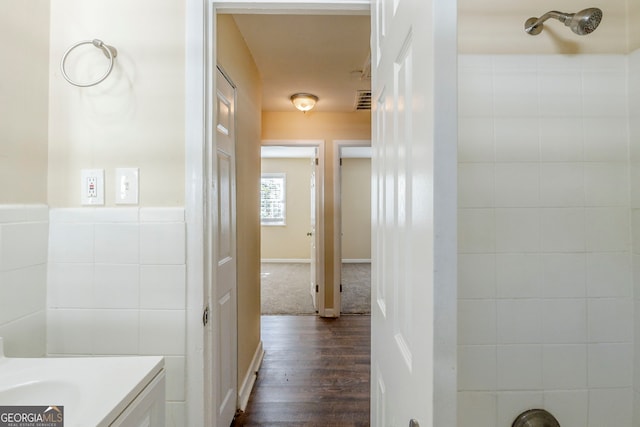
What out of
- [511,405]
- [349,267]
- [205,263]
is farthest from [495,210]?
[349,267]

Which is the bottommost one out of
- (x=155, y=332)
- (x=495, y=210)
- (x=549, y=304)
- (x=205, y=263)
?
(x=155, y=332)

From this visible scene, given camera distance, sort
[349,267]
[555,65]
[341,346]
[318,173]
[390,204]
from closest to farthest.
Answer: [390,204] → [555,65] → [341,346] → [318,173] → [349,267]

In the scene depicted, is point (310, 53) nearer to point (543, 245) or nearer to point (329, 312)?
point (543, 245)

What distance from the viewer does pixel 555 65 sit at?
0.98 m

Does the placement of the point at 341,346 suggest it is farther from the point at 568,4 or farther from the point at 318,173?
the point at 568,4

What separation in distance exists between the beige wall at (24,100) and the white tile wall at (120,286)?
0.48 ft

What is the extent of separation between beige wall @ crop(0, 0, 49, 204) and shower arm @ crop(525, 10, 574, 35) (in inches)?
66.2

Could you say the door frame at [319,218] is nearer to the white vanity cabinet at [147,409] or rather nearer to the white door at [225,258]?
the white door at [225,258]

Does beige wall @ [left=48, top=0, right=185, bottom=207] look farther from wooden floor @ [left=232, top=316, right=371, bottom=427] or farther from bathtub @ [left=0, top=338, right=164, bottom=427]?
wooden floor @ [left=232, top=316, right=371, bottom=427]

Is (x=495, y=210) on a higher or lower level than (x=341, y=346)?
higher

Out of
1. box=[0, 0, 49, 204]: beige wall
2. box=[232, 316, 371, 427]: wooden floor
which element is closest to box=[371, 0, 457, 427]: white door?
box=[0, 0, 49, 204]: beige wall

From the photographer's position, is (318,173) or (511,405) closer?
(511,405)

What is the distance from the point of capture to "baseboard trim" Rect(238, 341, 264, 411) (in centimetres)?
194

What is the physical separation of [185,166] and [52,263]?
0.60 meters
